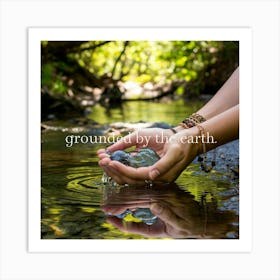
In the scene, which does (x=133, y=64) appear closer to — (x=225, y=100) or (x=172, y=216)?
(x=225, y=100)

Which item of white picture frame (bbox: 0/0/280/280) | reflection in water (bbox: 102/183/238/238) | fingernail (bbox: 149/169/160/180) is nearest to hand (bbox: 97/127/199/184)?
fingernail (bbox: 149/169/160/180)

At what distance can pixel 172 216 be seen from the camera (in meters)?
2.98

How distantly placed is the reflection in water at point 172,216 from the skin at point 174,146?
143 mm

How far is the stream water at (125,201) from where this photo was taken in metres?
2.95

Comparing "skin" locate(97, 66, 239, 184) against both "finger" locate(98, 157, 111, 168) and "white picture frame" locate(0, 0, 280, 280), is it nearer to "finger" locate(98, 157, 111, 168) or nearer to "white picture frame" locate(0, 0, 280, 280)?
"finger" locate(98, 157, 111, 168)

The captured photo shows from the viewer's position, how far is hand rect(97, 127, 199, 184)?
3.23 meters

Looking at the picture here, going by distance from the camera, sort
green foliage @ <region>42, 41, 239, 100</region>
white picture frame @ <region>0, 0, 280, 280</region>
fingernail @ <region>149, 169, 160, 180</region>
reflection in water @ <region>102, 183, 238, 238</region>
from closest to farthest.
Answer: reflection in water @ <region>102, 183, 238, 238</region>
white picture frame @ <region>0, 0, 280, 280</region>
fingernail @ <region>149, 169, 160, 180</region>
green foliage @ <region>42, 41, 239, 100</region>

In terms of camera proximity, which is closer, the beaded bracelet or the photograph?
the photograph

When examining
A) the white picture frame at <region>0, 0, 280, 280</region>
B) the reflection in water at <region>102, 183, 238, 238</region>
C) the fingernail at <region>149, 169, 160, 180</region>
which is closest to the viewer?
the reflection in water at <region>102, 183, 238, 238</region>
